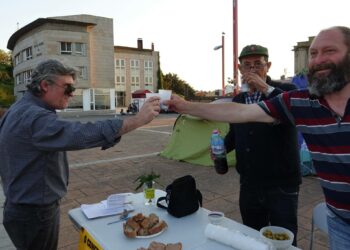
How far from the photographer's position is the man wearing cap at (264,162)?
2.43 meters

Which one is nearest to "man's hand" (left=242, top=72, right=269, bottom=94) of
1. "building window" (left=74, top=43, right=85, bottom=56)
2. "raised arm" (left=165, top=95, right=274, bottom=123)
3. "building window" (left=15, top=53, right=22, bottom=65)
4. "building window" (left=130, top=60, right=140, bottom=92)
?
"raised arm" (left=165, top=95, right=274, bottom=123)

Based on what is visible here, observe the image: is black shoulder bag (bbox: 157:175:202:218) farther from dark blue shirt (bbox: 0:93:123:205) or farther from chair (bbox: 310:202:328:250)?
chair (bbox: 310:202:328:250)

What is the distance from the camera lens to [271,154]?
245cm

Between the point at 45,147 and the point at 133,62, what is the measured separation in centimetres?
5548

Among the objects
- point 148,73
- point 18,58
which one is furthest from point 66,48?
point 148,73

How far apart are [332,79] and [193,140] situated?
6467mm

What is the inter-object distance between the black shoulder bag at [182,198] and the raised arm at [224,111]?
0.53 m

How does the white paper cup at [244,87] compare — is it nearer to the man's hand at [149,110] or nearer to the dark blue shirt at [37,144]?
the man's hand at [149,110]

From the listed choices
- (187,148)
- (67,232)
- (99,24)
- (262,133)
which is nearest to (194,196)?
(262,133)

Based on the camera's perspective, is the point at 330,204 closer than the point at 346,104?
No

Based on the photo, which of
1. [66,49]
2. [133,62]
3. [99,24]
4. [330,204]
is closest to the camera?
[330,204]

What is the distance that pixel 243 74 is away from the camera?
8.64ft

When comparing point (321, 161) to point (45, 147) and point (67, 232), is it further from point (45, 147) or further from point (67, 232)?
point (67, 232)

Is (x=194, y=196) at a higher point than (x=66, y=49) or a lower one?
lower
